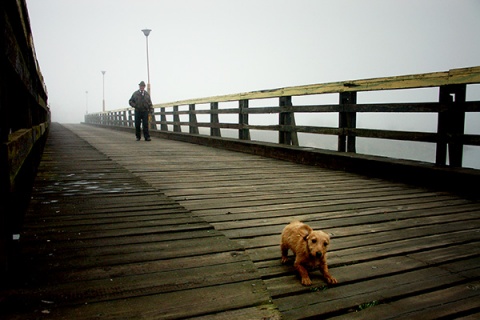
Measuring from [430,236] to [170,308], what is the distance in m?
1.90

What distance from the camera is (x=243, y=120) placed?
8.71 meters

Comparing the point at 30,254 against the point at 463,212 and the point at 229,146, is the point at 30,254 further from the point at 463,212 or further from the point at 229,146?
the point at 229,146

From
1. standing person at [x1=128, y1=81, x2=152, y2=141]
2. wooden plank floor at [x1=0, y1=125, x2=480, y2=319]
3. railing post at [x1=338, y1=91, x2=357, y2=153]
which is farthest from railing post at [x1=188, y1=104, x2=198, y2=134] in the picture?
wooden plank floor at [x1=0, y1=125, x2=480, y2=319]

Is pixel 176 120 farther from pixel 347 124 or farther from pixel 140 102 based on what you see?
pixel 347 124

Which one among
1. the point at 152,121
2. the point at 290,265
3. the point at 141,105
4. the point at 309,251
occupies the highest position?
the point at 141,105

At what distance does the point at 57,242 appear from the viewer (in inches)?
90.0

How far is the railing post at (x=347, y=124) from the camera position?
567 cm

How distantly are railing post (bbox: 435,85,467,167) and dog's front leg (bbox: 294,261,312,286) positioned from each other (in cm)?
296

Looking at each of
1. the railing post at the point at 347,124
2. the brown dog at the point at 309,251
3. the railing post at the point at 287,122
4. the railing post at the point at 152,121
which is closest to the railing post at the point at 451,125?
the railing post at the point at 347,124

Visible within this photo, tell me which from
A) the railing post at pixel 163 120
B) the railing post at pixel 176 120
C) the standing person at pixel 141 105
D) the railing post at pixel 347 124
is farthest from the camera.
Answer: the railing post at pixel 163 120

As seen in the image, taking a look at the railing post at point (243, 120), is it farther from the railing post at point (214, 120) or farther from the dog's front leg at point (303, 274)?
the dog's front leg at point (303, 274)

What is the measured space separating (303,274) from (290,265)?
0.68 ft

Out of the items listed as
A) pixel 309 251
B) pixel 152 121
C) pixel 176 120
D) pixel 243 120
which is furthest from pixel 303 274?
pixel 152 121

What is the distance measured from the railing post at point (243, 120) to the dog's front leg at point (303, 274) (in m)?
6.78
